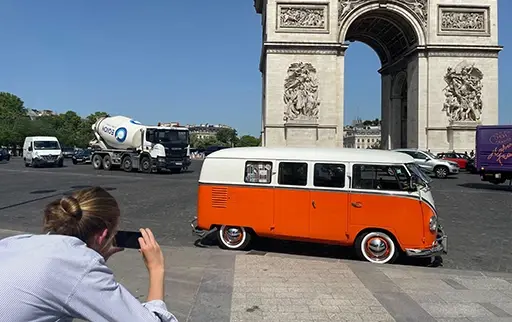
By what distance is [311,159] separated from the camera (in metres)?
6.65

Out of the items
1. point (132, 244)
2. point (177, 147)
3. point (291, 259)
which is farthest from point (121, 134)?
point (291, 259)

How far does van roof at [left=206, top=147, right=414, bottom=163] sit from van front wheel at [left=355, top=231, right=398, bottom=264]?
1.11 meters

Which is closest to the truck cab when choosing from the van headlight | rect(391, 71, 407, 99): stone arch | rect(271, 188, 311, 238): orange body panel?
rect(271, 188, 311, 238): orange body panel

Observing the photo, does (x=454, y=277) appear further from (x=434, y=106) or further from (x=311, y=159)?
(x=434, y=106)

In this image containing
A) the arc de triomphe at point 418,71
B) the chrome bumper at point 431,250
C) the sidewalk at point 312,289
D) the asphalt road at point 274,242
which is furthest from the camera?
the arc de triomphe at point 418,71

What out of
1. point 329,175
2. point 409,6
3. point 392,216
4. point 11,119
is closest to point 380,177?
point 392,216

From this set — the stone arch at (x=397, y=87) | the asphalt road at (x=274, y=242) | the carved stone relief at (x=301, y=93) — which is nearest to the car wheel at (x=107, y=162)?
the asphalt road at (x=274, y=242)

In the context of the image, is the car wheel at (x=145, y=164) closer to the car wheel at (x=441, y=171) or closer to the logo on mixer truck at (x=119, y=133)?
the logo on mixer truck at (x=119, y=133)

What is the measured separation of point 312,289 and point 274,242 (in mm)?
2938

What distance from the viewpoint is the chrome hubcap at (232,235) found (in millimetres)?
7023

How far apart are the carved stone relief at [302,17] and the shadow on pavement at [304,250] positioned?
23274 millimetres

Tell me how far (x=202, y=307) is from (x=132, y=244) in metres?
3.12

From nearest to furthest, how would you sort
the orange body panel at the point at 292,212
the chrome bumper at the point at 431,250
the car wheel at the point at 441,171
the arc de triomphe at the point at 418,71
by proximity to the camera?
the chrome bumper at the point at 431,250 → the orange body panel at the point at 292,212 → the car wheel at the point at 441,171 → the arc de triomphe at the point at 418,71

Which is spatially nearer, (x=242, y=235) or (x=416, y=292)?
(x=416, y=292)
